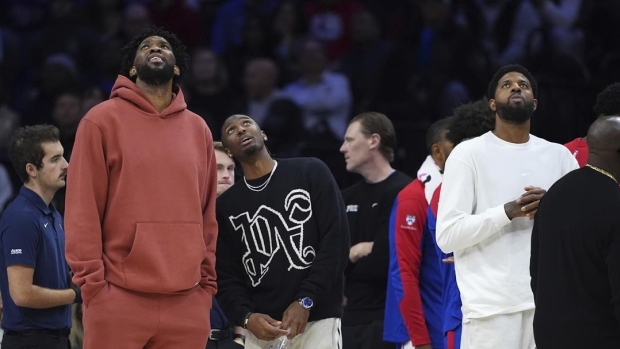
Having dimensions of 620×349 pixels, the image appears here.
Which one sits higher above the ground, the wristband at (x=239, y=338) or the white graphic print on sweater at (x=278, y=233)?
the white graphic print on sweater at (x=278, y=233)

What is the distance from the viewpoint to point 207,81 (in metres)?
12.1

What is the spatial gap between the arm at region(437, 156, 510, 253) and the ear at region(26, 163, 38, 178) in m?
2.25

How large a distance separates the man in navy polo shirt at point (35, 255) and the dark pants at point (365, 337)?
1.95 meters

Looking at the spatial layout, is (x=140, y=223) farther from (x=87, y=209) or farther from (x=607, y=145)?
(x=607, y=145)

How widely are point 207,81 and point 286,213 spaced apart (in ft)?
19.4

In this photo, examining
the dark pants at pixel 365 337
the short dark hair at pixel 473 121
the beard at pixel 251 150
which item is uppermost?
the short dark hair at pixel 473 121

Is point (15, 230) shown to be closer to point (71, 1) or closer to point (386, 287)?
point (386, 287)

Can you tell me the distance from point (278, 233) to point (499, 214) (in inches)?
47.8

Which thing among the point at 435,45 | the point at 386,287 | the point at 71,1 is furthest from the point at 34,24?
the point at 386,287

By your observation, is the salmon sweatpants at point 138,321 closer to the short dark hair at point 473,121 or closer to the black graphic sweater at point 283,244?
the black graphic sweater at point 283,244

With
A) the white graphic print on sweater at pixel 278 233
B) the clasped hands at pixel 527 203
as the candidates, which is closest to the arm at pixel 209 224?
the white graphic print on sweater at pixel 278 233

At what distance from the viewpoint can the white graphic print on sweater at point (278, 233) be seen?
6348mm

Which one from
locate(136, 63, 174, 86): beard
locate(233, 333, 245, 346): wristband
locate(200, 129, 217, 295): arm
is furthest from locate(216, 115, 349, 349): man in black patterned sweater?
locate(136, 63, 174, 86): beard

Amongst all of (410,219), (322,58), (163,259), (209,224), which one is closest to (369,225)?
(410,219)
